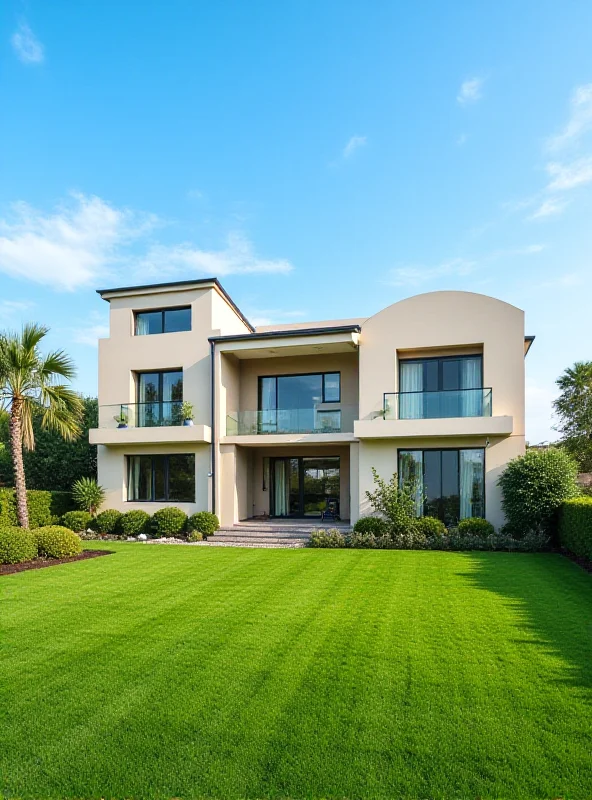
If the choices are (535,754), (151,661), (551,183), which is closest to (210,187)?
(551,183)

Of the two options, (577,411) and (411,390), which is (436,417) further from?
(577,411)

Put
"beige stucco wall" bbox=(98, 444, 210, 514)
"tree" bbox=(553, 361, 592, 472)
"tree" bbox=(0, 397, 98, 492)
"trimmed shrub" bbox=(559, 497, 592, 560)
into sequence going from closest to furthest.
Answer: "trimmed shrub" bbox=(559, 497, 592, 560) < "beige stucco wall" bbox=(98, 444, 210, 514) < "tree" bbox=(0, 397, 98, 492) < "tree" bbox=(553, 361, 592, 472)

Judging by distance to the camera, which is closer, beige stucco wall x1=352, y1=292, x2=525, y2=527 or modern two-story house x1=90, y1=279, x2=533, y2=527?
beige stucco wall x1=352, y1=292, x2=525, y2=527

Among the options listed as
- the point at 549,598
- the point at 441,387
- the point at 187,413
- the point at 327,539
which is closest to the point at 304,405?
the point at 187,413

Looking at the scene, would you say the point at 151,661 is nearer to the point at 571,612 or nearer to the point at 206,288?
the point at 571,612

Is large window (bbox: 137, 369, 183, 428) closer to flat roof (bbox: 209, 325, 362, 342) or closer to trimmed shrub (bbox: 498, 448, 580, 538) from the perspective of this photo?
flat roof (bbox: 209, 325, 362, 342)

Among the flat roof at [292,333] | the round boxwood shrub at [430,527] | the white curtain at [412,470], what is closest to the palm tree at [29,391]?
the flat roof at [292,333]

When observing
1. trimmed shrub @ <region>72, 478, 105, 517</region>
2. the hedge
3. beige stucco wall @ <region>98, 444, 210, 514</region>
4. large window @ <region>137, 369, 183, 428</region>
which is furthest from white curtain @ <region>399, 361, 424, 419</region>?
the hedge

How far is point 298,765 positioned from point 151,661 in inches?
105

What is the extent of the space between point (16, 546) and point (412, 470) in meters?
11.5

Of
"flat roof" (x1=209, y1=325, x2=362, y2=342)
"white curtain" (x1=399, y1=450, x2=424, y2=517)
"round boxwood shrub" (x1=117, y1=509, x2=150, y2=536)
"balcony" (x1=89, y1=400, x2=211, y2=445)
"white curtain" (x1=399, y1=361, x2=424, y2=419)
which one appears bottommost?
"round boxwood shrub" (x1=117, y1=509, x2=150, y2=536)

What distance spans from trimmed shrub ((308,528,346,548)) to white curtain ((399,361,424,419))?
4.39m

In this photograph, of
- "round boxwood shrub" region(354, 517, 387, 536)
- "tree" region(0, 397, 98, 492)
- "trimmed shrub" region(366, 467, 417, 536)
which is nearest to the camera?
"trimmed shrub" region(366, 467, 417, 536)

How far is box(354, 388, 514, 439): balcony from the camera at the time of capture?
1506 cm
